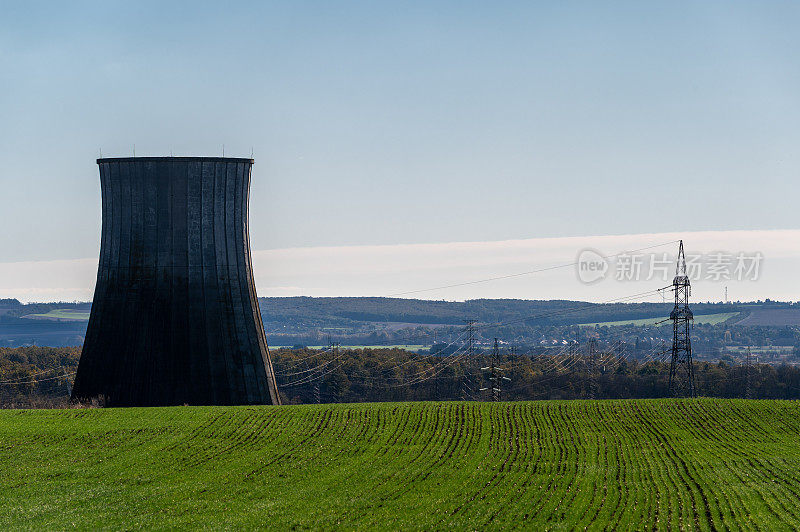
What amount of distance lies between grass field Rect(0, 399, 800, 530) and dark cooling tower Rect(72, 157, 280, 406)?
297cm

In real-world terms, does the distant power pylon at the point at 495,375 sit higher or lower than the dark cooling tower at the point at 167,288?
lower

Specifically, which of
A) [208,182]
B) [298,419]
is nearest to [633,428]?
[298,419]

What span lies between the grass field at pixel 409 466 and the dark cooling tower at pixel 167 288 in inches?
117

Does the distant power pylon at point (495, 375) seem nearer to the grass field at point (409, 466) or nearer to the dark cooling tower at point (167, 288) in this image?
the grass field at point (409, 466)

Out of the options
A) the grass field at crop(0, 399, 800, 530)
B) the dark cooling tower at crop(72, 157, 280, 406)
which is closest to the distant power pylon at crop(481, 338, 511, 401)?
the grass field at crop(0, 399, 800, 530)

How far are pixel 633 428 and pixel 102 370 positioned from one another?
26224mm

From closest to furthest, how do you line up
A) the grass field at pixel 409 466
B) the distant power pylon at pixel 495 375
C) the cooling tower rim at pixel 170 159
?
the grass field at pixel 409 466 < the cooling tower rim at pixel 170 159 < the distant power pylon at pixel 495 375

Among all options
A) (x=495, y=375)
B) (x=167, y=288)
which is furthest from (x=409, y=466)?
(x=495, y=375)

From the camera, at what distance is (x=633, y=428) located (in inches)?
1839

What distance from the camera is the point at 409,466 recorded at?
35.9 m

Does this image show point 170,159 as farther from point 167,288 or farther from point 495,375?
point 495,375

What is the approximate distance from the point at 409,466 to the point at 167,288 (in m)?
19.5

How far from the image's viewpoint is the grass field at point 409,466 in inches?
1085

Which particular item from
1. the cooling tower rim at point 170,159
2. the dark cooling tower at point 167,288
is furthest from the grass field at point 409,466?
the cooling tower rim at point 170,159
